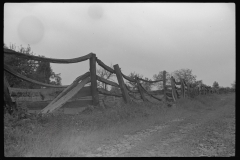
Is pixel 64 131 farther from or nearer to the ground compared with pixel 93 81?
nearer to the ground

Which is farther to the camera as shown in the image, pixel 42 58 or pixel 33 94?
pixel 33 94

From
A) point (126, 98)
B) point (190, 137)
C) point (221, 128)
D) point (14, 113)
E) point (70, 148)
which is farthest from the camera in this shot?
point (126, 98)

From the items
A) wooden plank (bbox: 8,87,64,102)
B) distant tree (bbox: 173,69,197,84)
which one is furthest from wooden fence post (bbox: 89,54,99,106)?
distant tree (bbox: 173,69,197,84)

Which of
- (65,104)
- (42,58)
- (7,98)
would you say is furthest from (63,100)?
(7,98)

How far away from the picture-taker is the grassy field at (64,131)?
9.12ft

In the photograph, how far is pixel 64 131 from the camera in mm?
3562

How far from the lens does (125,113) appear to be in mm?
5555

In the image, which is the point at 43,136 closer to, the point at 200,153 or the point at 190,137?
the point at 200,153

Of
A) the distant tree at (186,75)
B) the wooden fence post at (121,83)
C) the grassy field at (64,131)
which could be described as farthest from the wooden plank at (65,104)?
the distant tree at (186,75)

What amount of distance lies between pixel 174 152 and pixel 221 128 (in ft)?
8.77

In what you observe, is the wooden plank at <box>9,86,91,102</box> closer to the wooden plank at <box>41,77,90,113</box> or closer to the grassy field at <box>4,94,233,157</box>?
the wooden plank at <box>41,77,90,113</box>

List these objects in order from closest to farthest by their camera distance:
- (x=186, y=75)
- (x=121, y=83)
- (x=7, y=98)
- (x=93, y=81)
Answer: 1. (x=7, y=98)
2. (x=93, y=81)
3. (x=121, y=83)
4. (x=186, y=75)

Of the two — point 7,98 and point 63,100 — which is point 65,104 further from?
point 7,98

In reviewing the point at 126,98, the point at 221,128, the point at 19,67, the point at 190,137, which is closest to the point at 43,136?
the point at 190,137
